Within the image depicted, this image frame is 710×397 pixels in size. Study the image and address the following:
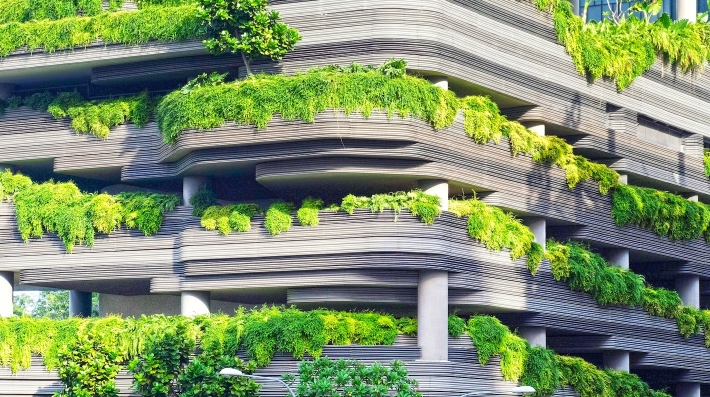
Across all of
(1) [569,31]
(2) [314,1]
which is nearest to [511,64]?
(1) [569,31]

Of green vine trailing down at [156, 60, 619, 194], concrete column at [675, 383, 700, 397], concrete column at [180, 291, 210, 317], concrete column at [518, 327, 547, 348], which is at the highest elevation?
green vine trailing down at [156, 60, 619, 194]

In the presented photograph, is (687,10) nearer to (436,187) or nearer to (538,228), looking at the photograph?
(538,228)

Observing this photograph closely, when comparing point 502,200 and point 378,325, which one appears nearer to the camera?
point 378,325

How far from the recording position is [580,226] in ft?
201

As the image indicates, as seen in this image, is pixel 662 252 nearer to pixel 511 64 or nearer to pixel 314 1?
pixel 511 64

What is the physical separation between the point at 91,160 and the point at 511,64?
15.8m

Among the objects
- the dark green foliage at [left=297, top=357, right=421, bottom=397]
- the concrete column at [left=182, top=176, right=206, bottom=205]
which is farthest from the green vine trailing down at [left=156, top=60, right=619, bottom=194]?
the dark green foliage at [left=297, top=357, right=421, bottom=397]

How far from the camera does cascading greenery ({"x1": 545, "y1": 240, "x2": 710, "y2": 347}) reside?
58.2 metres

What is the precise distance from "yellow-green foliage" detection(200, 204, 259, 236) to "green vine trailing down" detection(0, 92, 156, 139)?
637 cm

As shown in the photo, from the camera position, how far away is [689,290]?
222ft

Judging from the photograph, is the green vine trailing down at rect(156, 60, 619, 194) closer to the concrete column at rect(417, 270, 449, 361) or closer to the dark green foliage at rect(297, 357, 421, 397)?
the concrete column at rect(417, 270, 449, 361)

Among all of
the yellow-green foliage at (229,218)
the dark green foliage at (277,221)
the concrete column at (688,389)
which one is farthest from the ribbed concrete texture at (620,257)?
the yellow-green foliage at (229,218)

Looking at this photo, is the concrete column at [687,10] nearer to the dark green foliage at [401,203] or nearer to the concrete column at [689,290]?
the concrete column at [689,290]

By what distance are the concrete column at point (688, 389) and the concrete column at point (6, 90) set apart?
29157 mm
